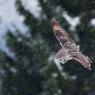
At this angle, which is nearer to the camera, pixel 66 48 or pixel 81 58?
pixel 66 48

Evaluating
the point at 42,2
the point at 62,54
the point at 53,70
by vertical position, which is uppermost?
the point at 42,2

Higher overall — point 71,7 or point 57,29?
point 71,7

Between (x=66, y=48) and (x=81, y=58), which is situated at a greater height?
(x=81, y=58)

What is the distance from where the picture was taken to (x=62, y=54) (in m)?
32.9

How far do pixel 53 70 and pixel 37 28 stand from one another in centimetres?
207

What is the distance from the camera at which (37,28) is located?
3841cm

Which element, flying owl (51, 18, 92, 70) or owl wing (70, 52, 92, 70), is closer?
flying owl (51, 18, 92, 70)

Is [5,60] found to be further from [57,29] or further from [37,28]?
[57,29]

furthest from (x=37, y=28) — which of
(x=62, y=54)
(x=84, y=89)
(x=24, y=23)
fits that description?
(x=62, y=54)

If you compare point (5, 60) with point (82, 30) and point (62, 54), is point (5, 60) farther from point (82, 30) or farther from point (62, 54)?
point (62, 54)

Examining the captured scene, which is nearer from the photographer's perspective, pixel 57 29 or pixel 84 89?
pixel 57 29

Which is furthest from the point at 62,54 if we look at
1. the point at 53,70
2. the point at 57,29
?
the point at 53,70

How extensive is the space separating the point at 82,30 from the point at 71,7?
1041 millimetres

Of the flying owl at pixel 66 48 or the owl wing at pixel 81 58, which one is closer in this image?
the flying owl at pixel 66 48
